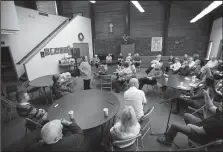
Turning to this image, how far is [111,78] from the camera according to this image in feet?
17.5

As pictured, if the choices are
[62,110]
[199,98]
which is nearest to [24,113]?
[62,110]

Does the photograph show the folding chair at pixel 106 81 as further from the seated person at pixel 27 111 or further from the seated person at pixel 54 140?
the seated person at pixel 54 140

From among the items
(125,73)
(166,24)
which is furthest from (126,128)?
(166,24)

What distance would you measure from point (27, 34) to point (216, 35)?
35.9 feet

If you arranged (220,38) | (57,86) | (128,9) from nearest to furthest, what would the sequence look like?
1. (57,86)
2. (220,38)
3. (128,9)

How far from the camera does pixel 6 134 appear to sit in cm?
317

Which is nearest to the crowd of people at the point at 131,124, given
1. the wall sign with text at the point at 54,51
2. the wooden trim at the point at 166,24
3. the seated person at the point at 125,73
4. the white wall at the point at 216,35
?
the seated person at the point at 125,73

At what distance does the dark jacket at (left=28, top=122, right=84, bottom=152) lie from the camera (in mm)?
1582

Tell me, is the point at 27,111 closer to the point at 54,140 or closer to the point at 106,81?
the point at 54,140

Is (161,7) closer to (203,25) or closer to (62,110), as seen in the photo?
(203,25)

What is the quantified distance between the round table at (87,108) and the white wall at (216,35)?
7.86m

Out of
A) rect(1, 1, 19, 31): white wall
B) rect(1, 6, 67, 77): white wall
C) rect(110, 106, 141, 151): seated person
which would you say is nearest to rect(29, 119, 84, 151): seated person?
rect(110, 106, 141, 151): seated person

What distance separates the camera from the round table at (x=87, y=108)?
222cm

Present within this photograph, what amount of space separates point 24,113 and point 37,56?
195 inches
